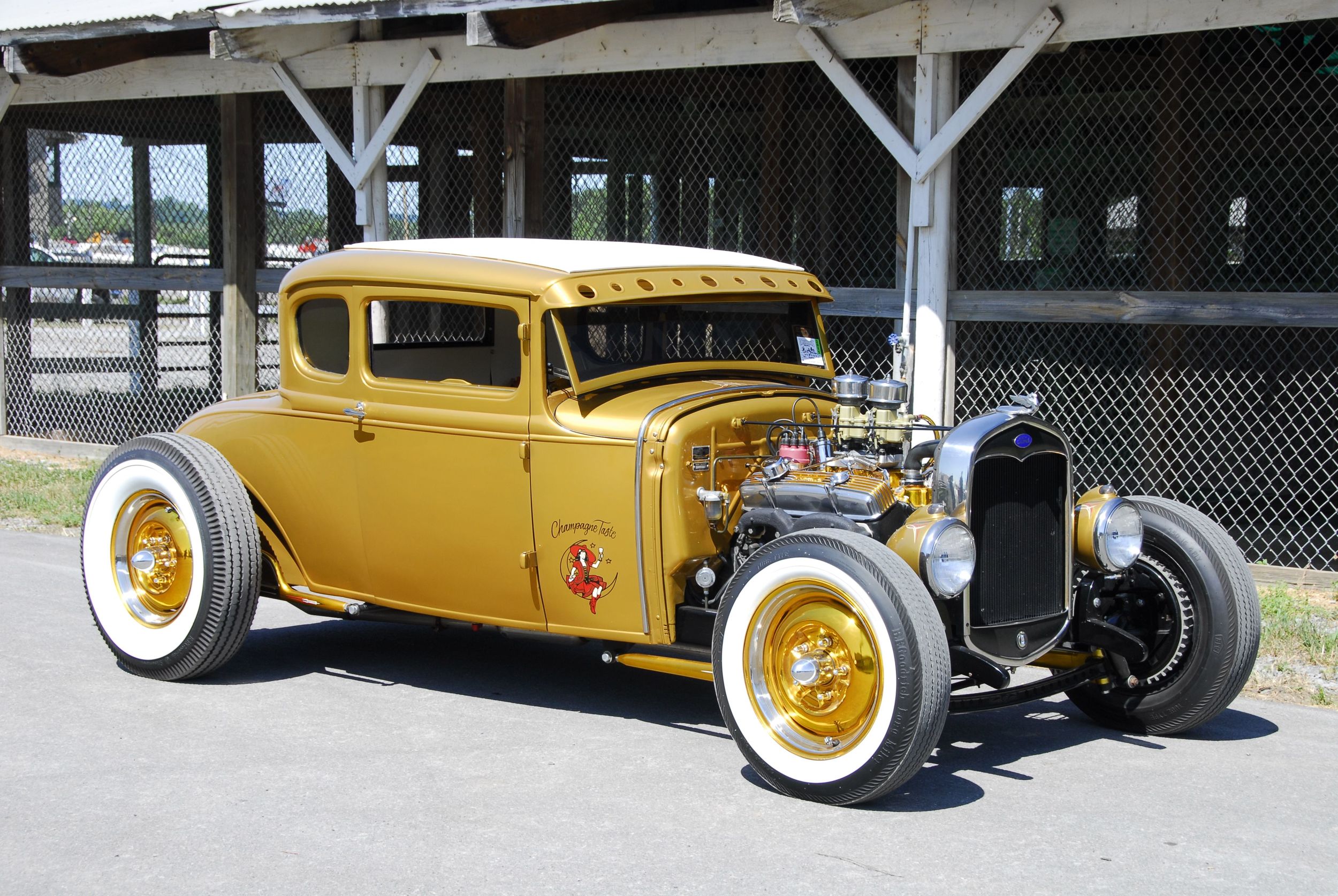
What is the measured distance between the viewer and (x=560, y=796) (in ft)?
13.6

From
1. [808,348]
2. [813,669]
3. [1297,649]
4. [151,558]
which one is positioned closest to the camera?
[813,669]

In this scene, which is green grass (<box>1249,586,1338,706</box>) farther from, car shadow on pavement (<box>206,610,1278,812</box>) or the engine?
the engine

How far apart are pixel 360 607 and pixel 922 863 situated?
2.57 meters

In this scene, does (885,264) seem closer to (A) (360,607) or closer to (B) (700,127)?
(B) (700,127)

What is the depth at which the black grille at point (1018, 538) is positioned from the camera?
4.38m

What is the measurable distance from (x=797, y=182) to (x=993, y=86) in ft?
9.42

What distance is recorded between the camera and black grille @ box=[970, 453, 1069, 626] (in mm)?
4375

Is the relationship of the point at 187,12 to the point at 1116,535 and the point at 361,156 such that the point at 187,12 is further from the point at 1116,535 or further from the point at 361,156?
the point at 1116,535

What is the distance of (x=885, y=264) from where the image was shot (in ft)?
37.1

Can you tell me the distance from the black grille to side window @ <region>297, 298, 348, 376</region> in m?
2.46

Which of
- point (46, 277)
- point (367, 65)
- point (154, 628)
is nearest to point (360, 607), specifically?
point (154, 628)

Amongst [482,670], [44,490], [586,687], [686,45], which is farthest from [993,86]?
[44,490]

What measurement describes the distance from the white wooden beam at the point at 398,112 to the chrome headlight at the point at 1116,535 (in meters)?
6.14

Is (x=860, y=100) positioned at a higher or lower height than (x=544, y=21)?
lower
